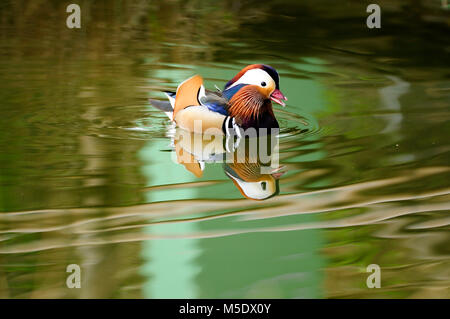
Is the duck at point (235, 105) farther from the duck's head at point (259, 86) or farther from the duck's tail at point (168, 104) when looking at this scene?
the duck's tail at point (168, 104)

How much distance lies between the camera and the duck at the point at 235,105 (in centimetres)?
753

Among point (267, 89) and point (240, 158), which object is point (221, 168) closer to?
point (240, 158)

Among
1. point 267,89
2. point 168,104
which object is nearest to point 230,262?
point 267,89

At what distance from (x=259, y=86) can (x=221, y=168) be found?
1.34m

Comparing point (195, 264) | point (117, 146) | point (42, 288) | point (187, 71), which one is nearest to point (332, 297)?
point (195, 264)

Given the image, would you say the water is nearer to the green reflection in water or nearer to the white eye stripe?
the green reflection in water

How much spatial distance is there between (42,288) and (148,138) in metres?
2.79

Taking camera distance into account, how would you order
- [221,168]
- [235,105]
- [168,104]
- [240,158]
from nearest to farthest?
[221,168], [240,158], [235,105], [168,104]

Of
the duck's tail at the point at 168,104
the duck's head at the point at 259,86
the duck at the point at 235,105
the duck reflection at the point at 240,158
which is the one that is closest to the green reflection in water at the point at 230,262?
the duck reflection at the point at 240,158

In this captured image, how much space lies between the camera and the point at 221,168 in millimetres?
6531

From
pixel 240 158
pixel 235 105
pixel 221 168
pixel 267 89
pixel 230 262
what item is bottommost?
pixel 230 262

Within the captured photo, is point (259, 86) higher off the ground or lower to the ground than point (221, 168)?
higher

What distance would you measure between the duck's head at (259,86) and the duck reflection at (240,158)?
1.16 ft

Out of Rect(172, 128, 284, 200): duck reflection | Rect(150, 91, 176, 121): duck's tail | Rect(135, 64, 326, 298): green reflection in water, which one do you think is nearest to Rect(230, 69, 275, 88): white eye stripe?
Rect(172, 128, 284, 200): duck reflection
